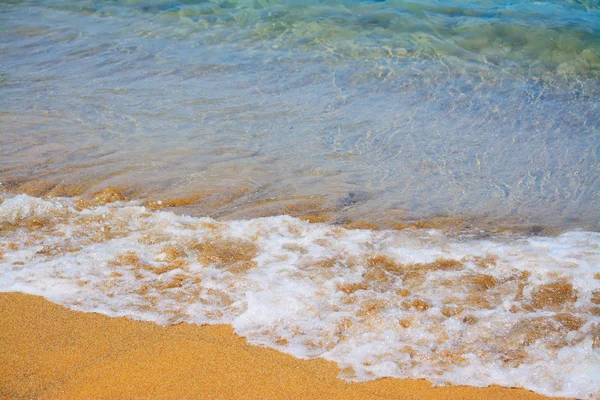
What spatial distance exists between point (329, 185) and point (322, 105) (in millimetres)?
1695

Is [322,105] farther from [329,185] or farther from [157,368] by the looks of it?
[157,368]

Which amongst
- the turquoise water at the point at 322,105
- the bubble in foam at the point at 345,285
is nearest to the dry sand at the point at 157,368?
the bubble in foam at the point at 345,285

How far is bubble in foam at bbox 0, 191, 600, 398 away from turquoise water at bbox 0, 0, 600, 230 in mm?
466

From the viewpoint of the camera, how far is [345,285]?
309 cm

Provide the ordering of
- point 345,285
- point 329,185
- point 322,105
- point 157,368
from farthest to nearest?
point 322,105, point 329,185, point 345,285, point 157,368

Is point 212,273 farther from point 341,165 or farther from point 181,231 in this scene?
point 341,165

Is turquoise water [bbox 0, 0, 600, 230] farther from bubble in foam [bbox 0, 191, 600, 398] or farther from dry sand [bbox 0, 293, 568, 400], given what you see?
dry sand [bbox 0, 293, 568, 400]

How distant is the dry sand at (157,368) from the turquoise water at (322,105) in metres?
1.41

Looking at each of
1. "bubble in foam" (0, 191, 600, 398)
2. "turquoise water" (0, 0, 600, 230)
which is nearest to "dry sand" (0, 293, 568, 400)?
"bubble in foam" (0, 191, 600, 398)

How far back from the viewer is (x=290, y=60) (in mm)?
7215

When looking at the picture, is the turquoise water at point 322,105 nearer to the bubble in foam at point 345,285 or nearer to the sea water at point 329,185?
the sea water at point 329,185

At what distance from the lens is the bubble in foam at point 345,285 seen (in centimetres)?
262

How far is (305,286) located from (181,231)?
0.96 m


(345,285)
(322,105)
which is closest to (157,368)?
(345,285)
